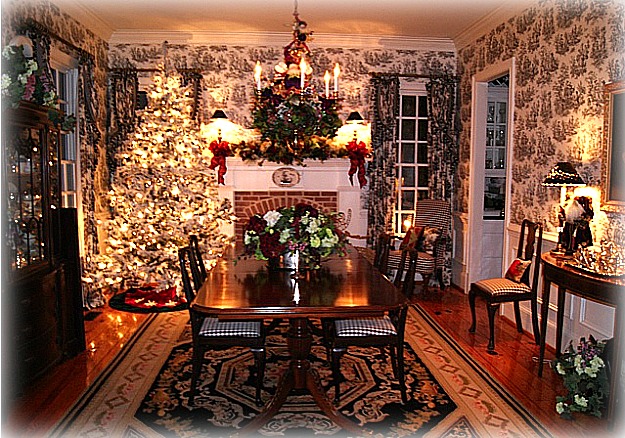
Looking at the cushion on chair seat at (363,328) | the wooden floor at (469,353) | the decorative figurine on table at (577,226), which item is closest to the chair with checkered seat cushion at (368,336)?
the cushion on chair seat at (363,328)

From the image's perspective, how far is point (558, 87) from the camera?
15.6 ft

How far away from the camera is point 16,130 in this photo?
3734 mm

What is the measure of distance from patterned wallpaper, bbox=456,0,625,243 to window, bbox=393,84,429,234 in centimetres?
130

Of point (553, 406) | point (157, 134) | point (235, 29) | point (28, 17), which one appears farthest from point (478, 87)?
point (28, 17)

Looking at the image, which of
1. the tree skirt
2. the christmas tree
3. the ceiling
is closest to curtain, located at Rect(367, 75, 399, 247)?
the ceiling

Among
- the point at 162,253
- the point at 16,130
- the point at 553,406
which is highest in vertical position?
the point at 16,130

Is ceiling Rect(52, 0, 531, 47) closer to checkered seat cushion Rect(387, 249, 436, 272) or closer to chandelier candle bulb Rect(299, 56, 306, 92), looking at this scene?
chandelier candle bulb Rect(299, 56, 306, 92)

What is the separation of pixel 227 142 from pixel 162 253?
1594mm

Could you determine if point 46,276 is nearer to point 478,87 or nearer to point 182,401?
point 182,401

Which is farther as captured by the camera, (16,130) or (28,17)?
(28,17)

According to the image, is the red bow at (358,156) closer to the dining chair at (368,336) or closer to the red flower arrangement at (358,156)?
the red flower arrangement at (358,156)

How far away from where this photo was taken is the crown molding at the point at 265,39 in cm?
709

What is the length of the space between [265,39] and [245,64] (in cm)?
40

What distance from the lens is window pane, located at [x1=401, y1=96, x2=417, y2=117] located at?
7.43 m
